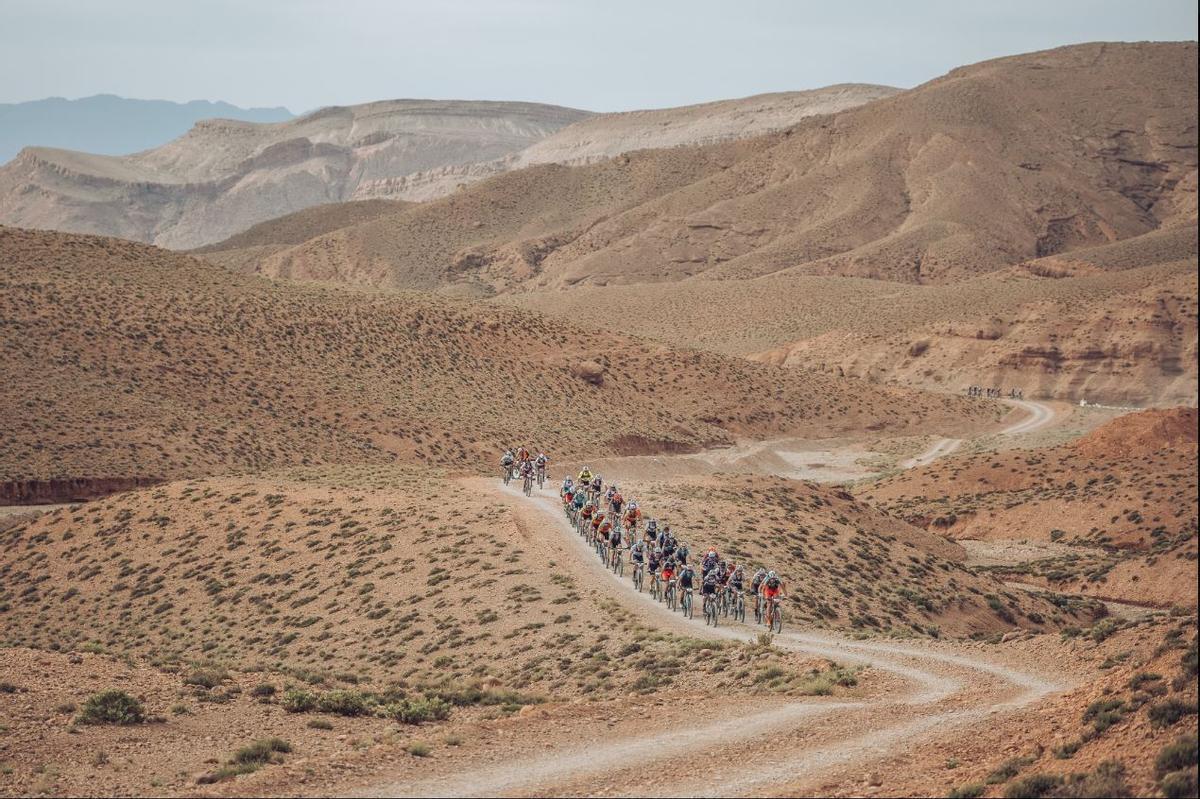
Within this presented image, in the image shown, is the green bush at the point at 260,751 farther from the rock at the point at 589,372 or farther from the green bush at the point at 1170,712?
the rock at the point at 589,372

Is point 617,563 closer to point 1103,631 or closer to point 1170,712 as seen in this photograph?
point 1103,631

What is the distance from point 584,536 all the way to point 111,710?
16.8m

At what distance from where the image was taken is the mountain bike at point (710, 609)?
27234 millimetres

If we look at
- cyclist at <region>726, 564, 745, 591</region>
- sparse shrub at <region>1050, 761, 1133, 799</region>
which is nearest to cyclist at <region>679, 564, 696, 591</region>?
cyclist at <region>726, 564, 745, 591</region>

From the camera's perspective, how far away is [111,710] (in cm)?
2031

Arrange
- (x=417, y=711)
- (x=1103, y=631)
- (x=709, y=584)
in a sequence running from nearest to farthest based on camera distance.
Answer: (x=417, y=711) < (x=1103, y=631) < (x=709, y=584)

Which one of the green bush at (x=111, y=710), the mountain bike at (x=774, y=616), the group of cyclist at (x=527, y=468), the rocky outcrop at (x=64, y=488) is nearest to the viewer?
the green bush at (x=111, y=710)

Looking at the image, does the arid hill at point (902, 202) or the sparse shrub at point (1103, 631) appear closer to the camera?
the sparse shrub at point (1103, 631)

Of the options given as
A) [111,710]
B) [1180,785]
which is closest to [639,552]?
[111,710]

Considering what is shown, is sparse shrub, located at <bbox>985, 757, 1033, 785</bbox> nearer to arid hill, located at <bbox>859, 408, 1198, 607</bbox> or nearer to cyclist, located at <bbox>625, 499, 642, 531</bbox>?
cyclist, located at <bbox>625, 499, 642, 531</bbox>

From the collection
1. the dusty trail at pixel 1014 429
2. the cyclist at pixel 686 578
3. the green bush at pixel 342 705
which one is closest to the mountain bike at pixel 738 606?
the cyclist at pixel 686 578

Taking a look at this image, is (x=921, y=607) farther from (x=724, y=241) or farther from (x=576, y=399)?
(x=724, y=241)

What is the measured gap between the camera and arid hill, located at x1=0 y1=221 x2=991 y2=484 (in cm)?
5600

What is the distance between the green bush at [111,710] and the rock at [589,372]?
59.8 meters
